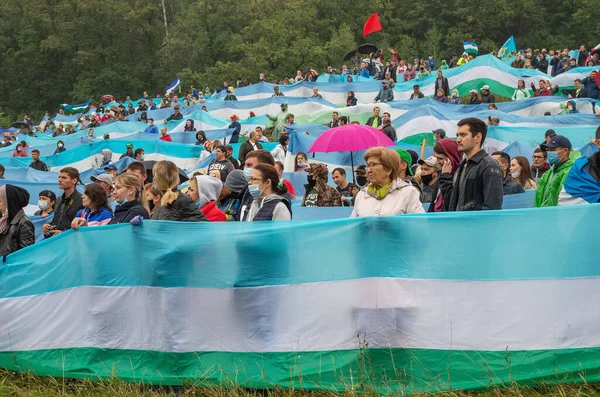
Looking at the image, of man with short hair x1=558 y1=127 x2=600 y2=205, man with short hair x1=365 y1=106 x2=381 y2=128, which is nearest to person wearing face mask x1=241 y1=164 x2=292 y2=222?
man with short hair x1=558 y1=127 x2=600 y2=205

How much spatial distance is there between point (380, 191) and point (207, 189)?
194 cm

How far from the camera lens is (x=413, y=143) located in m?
19.5

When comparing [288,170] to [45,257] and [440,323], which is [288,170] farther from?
[440,323]

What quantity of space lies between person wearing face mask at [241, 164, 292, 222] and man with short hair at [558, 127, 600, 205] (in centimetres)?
238

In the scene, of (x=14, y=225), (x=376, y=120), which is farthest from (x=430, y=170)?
(x=376, y=120)

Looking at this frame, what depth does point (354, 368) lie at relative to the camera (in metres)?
5.45

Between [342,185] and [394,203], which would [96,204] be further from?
[342,185]

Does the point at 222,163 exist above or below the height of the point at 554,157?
below

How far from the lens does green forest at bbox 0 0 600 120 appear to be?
5762 cm

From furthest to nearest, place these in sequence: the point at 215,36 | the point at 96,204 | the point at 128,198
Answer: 1. the point at 215,36
2. the point at 96,204
3. the point at 128,198

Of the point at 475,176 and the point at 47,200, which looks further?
the point at 47,200

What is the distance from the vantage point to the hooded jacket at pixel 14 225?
753 cm

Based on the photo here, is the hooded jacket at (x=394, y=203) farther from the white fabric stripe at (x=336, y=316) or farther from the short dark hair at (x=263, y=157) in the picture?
the short dark hair at (x=263, y=157)

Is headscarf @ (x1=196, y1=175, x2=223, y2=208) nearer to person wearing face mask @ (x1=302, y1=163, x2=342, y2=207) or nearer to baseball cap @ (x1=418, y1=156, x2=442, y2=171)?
baseball cap @ (x1=418, y1=156, x2=442, y2=171)
